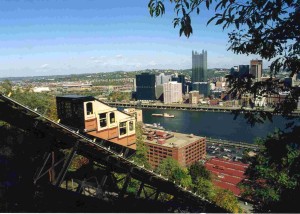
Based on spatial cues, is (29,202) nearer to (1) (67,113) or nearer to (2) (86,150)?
(2) (86,150)

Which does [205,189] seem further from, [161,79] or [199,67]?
[199,67]

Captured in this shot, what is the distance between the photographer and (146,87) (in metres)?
125

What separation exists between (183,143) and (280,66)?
39491mm

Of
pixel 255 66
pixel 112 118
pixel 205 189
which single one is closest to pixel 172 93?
pixel 205 189

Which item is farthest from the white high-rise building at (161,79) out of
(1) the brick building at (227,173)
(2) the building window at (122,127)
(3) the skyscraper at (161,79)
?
(2) the building window at (122,127)

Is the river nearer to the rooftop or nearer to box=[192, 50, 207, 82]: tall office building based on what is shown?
the rooftop

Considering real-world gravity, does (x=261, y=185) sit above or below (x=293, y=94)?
below

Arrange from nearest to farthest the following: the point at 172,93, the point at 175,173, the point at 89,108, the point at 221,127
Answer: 1. the point at 89,108
2. the point at 175,173
3. the point at 221,127
4. the point at 172,93

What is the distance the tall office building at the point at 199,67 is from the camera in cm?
16250

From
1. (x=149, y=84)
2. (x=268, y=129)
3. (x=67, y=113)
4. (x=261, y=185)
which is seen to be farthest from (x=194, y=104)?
(x=67, y=113)

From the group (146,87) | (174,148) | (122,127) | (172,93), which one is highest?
(122,127)

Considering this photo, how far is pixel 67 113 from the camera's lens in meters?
7.57

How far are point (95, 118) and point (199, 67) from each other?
6579 inches

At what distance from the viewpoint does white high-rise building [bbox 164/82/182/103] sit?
112312 millimetres
